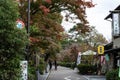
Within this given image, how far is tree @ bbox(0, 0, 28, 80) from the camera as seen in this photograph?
1656 cm

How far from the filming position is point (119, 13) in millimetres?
34312

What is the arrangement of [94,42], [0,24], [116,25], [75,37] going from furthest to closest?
[75,37] → [94,42] → [116,25] → [0,24]

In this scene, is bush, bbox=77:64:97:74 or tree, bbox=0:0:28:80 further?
bush, bbox=77:64:97:74

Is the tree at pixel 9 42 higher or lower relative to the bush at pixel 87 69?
higher

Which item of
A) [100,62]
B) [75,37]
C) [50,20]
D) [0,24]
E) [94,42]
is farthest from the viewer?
[75,37]

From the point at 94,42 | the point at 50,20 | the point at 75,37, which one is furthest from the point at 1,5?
the point at 75,37

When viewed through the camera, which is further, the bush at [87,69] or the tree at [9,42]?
the bush at [87,69]

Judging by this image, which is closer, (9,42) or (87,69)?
(9,42)

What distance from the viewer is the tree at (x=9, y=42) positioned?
1656 cm

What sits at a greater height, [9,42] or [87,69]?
[9,42]

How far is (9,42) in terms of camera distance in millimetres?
16594

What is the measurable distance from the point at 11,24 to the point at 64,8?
40.9 ft

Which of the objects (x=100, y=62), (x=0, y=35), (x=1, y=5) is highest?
(x=1, y=5)

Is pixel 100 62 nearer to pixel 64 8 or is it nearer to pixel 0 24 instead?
pixel 64 8
